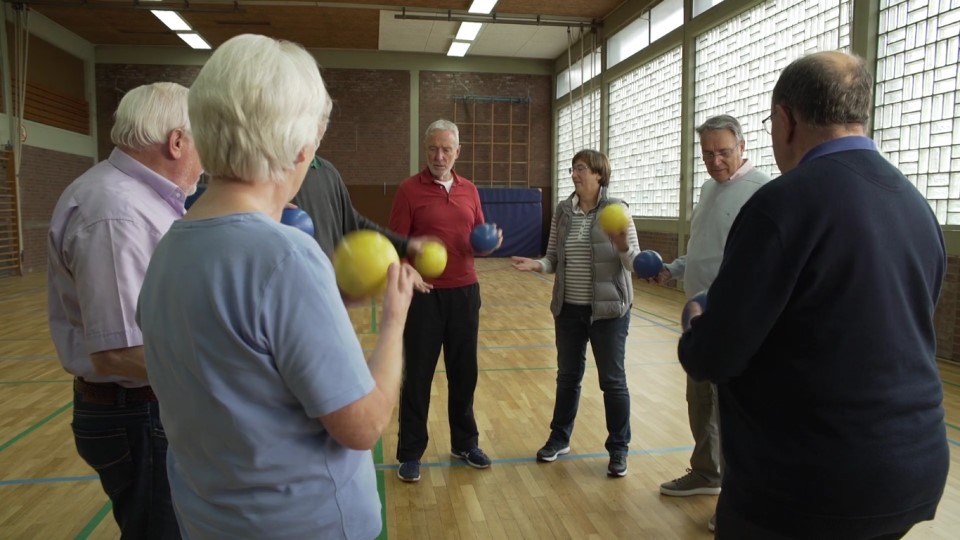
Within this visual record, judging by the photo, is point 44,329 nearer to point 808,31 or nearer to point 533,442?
point 533,442

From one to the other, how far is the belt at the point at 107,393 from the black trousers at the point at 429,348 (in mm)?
1641

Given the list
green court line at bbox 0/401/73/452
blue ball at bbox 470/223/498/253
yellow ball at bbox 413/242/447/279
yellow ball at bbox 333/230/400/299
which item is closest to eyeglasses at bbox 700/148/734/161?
blue ball at bbox 470/223/498/253

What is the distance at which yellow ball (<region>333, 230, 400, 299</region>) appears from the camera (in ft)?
5.28

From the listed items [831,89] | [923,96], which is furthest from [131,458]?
[923,96]

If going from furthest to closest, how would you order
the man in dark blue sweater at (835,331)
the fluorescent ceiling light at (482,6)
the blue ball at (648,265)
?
the fluorescent ceiling light at (482,6)
the blue ball at (648,265)
the man in dark blue sweater at (835,331)

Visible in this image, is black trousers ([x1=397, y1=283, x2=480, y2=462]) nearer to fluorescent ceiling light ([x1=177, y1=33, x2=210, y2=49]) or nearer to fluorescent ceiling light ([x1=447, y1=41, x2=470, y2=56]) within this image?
fluorescent ceiling light ([x1=447, y1=41, x2=470, y2=56])

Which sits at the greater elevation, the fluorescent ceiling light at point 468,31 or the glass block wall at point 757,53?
the fluorescent ceiling light at point 468,31

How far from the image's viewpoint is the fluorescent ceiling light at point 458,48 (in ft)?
46.8

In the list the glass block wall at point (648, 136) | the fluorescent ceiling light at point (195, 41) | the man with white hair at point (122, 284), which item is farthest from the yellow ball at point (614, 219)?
the fluorescent ceiling light at point (195, 41)

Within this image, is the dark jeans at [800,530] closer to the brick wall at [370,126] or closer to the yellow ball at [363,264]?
the yellow ball at [363,264]

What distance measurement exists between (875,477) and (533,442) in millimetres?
2605

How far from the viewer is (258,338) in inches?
36.9

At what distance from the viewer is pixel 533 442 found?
369 cm

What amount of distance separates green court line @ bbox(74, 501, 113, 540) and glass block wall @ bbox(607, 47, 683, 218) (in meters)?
9.00
